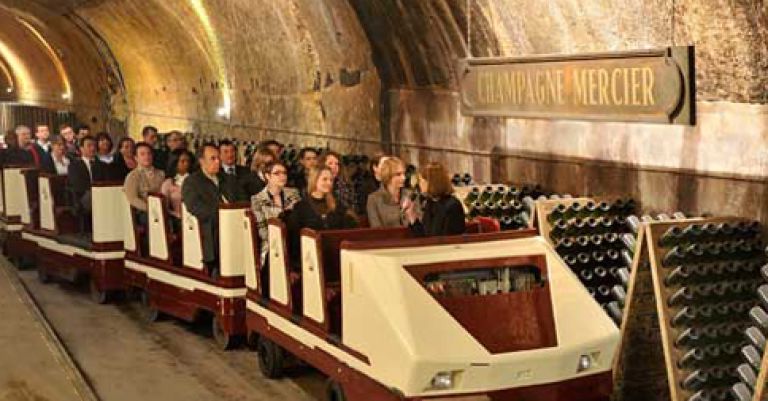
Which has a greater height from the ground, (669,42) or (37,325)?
(669,42)

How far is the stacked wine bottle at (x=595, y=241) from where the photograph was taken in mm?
8672

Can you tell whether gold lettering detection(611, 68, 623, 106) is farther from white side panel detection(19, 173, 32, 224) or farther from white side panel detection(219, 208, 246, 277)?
white side panel detection(19, 173, 32, 224)

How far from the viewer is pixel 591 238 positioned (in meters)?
8.73

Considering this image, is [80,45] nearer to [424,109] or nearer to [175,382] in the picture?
[424,109]

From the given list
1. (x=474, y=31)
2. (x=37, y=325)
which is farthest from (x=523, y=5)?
(x=37, y=325)

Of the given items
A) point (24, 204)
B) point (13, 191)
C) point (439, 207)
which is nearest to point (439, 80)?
point (439, 207)

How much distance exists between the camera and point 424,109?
12.6 metres

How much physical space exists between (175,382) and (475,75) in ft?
12.8

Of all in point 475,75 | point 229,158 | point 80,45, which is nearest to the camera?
point 475,75

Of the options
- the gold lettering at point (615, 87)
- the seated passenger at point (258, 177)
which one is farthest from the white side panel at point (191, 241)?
the gold lettering at point (615, 87)

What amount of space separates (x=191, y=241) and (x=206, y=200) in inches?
16.2

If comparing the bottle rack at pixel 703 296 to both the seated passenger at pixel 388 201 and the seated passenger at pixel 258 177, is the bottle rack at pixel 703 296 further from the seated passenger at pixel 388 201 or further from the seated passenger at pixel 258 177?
the seated passenger at pixel 258 177

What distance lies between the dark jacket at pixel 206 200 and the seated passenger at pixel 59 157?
4816mm

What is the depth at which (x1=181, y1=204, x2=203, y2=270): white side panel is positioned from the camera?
1054 cm
